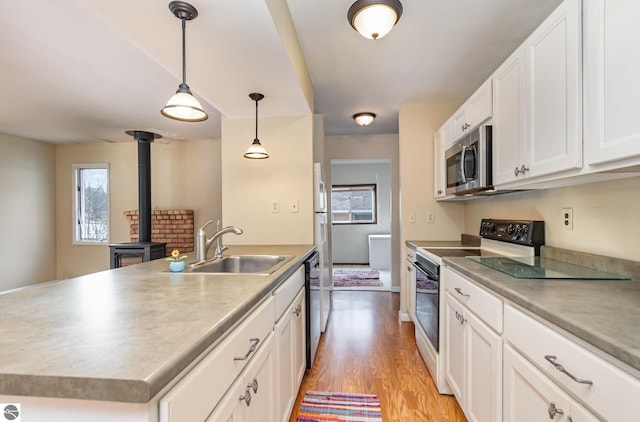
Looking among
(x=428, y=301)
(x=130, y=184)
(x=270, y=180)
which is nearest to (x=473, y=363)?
→ (x=428, y=301)

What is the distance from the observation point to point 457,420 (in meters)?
1.74

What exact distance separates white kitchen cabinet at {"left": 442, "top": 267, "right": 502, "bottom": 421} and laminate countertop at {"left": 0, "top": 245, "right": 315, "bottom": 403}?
95 centimetres

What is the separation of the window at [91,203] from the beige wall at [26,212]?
357 mm

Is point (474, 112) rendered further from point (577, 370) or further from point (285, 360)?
point (285, 360)

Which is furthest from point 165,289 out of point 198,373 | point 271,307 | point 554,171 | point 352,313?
point 352,313

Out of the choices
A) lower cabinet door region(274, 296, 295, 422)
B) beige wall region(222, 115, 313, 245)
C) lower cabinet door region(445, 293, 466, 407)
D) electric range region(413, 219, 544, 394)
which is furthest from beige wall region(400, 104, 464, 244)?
lower cabinet door region(274, 296, 295, 422)

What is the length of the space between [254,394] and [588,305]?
1.12m

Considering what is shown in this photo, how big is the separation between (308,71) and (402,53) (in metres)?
0.78

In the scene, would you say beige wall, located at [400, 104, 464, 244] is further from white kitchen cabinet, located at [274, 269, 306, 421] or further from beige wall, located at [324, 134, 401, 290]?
white kitchen cabinet, located at [274, 269, 306, 421]

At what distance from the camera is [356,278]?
210 inches

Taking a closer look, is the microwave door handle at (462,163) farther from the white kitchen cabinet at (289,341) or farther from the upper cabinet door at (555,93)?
the white kitchen cabinet at (289,341)

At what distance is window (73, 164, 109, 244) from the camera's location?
501 centimetres

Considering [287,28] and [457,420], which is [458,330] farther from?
[287,28]

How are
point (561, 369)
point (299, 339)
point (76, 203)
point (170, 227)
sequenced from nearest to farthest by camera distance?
point (561, 369) < point (299, 339) < point (170, 227) < point (76, 203)
